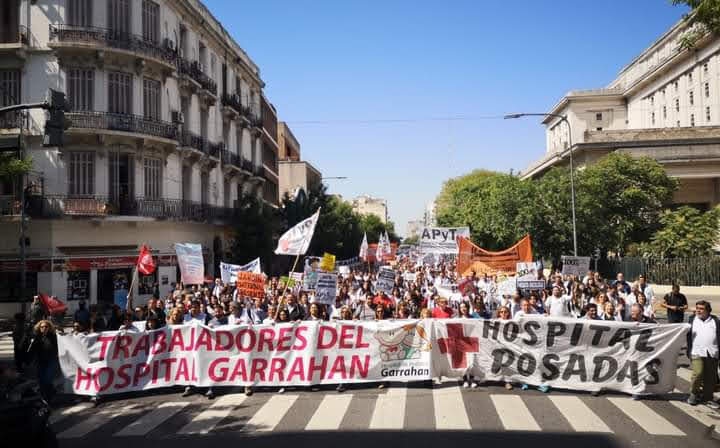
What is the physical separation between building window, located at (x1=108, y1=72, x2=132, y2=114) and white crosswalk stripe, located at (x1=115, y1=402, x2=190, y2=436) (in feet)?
64.9

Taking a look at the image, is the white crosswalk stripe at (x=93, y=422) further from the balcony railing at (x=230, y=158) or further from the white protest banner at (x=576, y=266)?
the balcony railing at (x=230, y=158)

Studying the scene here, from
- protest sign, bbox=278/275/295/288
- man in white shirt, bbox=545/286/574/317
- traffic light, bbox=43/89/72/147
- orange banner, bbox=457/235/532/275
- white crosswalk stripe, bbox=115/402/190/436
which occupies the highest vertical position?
traffic light, bbox=43/89/72/147

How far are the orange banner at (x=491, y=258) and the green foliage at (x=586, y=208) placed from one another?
1629cm

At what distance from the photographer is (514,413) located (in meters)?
8.59

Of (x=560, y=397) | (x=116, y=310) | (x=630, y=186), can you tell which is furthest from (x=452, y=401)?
(x=630, y=186)

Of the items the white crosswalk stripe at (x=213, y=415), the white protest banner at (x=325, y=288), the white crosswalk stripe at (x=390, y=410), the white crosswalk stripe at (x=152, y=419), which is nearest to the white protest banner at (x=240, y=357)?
the white crosswalk stripe at (x=213, y=415)

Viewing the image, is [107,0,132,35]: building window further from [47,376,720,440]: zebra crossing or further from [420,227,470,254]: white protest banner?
[47,376,720,440]: zebra crossing

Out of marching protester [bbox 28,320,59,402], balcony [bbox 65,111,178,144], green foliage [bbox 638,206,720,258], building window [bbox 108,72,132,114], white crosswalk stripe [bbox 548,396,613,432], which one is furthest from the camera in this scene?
green foliage [bbox 638,206,720,258]

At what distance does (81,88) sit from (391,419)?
74.6ft

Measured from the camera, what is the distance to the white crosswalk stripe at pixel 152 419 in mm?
8258

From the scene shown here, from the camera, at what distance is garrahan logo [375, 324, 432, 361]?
10.4 metres

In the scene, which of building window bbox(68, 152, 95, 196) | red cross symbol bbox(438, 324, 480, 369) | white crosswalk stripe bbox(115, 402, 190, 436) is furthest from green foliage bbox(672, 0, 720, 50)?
building window bbox(68, 152, 95, 196)

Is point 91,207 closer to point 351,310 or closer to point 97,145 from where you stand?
point 97,145

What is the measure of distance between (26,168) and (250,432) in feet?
44.9
